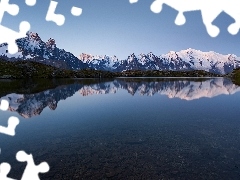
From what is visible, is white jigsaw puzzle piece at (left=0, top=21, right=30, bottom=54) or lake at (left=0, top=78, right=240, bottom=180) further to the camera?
lake at (left=0, top=78, right=240, bottom=180)

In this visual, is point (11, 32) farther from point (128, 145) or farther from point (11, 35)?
point (128, 145)

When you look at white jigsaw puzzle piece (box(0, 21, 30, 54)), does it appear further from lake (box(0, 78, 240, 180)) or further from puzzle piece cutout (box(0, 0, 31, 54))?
lake (box(0, 78, 240, 180))

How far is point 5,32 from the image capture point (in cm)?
1870

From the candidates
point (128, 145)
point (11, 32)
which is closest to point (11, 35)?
point (11, 32)

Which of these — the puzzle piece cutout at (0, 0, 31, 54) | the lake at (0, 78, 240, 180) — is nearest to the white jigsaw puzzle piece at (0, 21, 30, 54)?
the puzzle piece cutout at (0, 0, 31, 54)

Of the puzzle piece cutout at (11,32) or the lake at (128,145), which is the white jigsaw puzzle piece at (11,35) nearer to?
the puzzle piece cutout at (11,32)

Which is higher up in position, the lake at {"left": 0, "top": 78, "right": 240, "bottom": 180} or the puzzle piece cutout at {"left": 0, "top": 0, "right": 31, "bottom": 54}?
the puzzle piece cutout at {"left": 0, "top": 0, "right": 31, "bottom": 54}

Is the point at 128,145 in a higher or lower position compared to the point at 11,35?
lower

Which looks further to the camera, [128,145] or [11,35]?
[128,145]

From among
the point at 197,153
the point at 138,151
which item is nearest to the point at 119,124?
the point at 138,151

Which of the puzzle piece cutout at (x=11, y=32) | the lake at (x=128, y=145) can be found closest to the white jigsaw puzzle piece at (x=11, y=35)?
the puzzle piece cutout at (x=11, y=32)

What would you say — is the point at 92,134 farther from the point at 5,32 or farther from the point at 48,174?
the point at 5,32

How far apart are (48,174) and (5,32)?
1157 centimetres

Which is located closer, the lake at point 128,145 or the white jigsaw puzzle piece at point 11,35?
the white jigsaw puzzle piece at point 11,35
